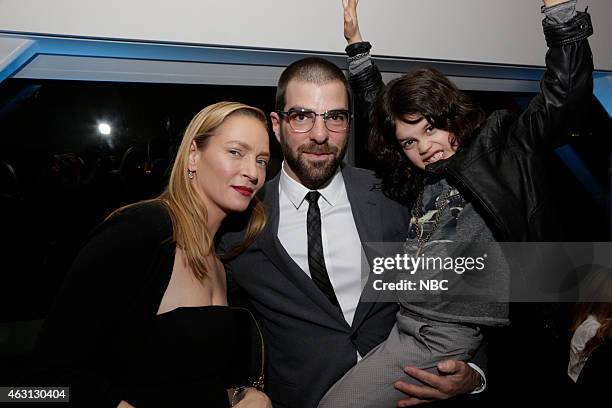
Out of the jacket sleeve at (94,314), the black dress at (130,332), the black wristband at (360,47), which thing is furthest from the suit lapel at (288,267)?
the black wristband at (360,47)

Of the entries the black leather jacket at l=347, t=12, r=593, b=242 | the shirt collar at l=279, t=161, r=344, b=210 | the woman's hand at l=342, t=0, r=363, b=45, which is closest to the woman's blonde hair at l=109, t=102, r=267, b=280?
the shirt collar at l=279, t=161, r=344, b=210

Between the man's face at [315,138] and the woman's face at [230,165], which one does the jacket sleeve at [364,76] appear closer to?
the man's face at [315,138]

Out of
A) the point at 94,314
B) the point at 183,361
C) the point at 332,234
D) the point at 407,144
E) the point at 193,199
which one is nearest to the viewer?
the point at 94,314

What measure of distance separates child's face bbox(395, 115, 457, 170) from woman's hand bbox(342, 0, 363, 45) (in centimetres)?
46

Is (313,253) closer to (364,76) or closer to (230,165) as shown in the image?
(230,165)

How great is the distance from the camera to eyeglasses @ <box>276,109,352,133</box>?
163 cm

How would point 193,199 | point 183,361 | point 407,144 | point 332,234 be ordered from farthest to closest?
point 332,234 → point 407,144 → point 193,199 → point 183,361

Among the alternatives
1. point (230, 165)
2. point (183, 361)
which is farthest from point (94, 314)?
point (230, 165)

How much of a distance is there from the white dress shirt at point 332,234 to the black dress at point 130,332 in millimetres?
390

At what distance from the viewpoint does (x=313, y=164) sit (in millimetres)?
1653

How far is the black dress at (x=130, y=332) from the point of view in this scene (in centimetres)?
115

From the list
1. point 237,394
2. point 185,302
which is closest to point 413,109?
point 185,302

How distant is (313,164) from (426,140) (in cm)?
39

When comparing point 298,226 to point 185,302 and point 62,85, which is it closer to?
point 185,302
